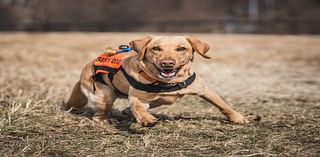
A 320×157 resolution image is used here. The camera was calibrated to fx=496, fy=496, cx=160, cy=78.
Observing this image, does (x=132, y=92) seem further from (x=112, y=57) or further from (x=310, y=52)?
(x=310, y=52)

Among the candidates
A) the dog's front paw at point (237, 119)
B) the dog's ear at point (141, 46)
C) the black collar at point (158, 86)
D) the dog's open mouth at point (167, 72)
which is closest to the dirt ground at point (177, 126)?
the dog's front paw at point (237, 119)

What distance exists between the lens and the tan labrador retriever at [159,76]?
4.20m

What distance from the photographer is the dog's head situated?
4117 millimetres

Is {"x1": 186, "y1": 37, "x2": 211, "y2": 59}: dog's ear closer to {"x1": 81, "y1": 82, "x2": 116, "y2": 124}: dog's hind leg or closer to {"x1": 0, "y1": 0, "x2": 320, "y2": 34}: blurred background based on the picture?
{"x1": 81, "y1": 82, "x2": 116, "y2": 124}: dog's hind leg

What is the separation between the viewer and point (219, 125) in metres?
4.66

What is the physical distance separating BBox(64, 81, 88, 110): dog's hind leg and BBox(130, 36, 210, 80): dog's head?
4.08 feet

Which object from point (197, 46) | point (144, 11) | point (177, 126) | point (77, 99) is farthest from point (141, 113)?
point (144, 11)

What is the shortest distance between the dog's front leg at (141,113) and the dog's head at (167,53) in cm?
29

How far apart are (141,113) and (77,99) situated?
1490 millimetres

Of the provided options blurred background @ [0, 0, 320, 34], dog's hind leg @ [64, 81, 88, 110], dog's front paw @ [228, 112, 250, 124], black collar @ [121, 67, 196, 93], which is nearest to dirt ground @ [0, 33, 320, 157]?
dog's front paw @ [228, 112, 250, 124]

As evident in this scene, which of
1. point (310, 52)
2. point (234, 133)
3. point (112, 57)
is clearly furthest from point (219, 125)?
point (310, 52)

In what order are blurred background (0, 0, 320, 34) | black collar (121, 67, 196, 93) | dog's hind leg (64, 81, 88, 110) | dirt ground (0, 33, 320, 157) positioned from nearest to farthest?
1. dirt ground (0, 33, 320, 157)
2. black collar (121, 67, 196, 93)
3. dog's hind leg (64, 81, 88, 110)
4. blurred background (0, 0, 320, 34)

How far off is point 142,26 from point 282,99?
3336cm

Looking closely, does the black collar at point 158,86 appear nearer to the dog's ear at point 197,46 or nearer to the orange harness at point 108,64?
the dog's ear at point 197,46
